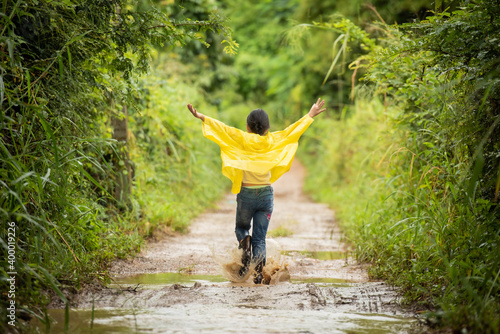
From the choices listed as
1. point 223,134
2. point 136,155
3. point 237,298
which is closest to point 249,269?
point 237,298

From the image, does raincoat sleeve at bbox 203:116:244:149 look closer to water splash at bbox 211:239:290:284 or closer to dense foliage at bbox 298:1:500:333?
water splash at bbox 211:239:290:284

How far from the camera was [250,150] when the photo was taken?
5.57m

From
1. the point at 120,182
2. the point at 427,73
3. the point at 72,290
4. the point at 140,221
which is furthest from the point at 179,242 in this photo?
the point at 427,73

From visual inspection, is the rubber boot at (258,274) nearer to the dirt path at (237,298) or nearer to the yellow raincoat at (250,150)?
the dirt path at (237,298)

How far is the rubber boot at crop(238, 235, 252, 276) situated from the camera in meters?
5.47

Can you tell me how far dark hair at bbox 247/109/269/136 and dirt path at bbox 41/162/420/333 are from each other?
4.55 ft

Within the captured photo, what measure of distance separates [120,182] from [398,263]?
4.03 m

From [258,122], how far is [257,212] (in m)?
0.99

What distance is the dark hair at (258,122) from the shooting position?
18.5 feet

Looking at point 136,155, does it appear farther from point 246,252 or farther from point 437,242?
point 437,242

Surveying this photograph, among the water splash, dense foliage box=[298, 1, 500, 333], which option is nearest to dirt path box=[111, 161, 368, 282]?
the water splash

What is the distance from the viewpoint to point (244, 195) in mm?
5523

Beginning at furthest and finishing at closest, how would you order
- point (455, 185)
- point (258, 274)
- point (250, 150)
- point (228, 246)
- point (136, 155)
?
point (136, 155)
point (228, 246)
point (250, 150)
point (258, 274)
point (455, 185)

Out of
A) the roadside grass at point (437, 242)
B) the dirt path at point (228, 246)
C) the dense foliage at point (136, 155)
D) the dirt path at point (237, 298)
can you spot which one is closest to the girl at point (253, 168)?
the dirt path at point (237, 298)
